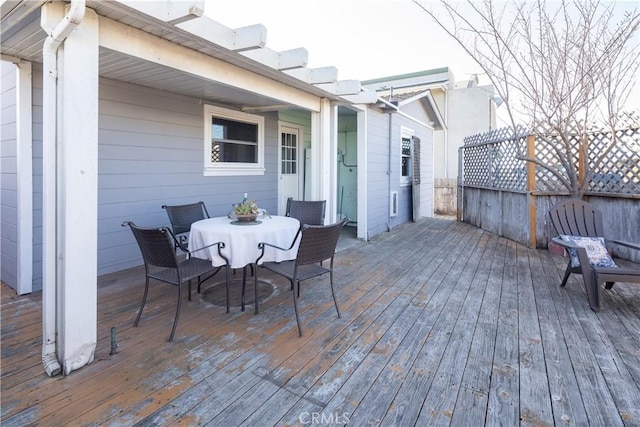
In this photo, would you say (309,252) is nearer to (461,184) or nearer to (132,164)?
(132,164)

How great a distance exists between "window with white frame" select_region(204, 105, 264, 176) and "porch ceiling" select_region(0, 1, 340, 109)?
41 cm

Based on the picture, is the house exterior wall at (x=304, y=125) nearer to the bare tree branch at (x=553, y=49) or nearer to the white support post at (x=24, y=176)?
the bare tree branch at (x=553, y=49)

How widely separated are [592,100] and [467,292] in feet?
10.1

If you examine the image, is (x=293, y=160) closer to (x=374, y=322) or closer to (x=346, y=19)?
(x=346, y=19)

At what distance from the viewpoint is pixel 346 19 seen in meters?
5.48

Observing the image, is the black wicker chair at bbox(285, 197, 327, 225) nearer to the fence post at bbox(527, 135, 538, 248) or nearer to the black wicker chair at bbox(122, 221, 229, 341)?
the black wicker chair at bbox(122, 221, 229, 341)

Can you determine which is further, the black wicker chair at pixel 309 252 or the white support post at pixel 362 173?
the white support post at pixel 362 173

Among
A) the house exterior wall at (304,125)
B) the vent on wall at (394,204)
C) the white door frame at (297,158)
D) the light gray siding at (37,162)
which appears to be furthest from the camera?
the vent on wall at (394,204)

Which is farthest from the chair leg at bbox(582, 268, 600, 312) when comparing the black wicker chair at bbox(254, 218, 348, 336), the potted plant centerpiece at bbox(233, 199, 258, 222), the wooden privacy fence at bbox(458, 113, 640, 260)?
the potted plant centerpiece at bbox(233, 199, 258, 222)

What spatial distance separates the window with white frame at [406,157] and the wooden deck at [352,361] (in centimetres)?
500

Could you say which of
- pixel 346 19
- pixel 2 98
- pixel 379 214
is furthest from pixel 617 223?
pixel 2 98

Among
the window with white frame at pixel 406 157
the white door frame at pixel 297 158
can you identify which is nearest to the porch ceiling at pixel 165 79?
the white door frame at pixel 297 158

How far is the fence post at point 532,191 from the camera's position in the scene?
18.9 ft

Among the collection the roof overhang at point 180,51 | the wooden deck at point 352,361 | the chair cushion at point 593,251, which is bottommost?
the wooden deck at point 352,361
